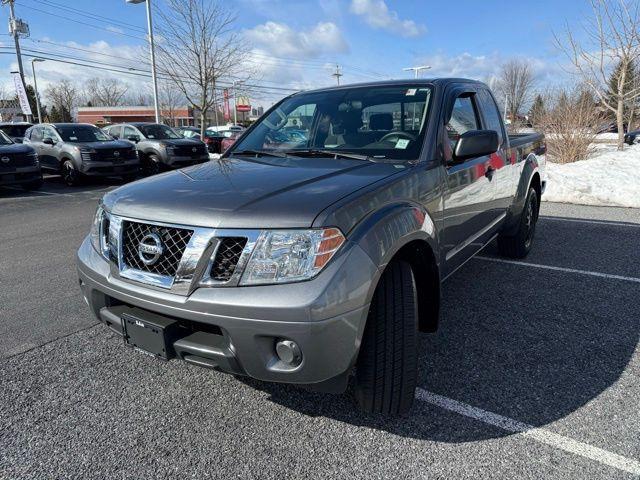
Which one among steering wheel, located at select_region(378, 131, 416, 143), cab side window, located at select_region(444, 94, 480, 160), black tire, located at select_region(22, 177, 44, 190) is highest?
cab side window, located at select_region(444, 94, 480, 160)

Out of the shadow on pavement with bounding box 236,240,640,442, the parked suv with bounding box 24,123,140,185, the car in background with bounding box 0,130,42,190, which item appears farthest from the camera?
the parked suv with bounding box 24,123,140,185

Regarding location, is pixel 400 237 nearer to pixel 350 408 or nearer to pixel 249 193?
pixel 249 193

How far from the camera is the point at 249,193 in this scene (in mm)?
Result: 2166

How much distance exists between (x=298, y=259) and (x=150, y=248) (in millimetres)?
727

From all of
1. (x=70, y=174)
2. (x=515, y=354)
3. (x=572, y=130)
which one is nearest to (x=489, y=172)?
(x=515, y=354)

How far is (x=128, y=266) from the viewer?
223 centimetres

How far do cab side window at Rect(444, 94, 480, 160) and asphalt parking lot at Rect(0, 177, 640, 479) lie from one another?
1351 mm

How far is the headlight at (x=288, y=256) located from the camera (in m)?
1.88

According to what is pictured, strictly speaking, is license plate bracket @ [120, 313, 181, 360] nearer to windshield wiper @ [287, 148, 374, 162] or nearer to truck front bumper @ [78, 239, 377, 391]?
truck front bumper @ [78, 239, 377, 391]

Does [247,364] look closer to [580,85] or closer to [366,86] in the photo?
[366,86]

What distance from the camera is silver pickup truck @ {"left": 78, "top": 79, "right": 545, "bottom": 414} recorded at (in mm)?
1885

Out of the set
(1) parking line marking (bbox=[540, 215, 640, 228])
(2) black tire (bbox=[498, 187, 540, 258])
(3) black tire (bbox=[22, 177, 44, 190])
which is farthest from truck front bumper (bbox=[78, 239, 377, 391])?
(3) black tire (bbox=[22, 177, 44, 190])

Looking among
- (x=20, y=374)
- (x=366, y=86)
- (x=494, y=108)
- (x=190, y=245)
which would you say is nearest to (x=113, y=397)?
(x=20, y=374)

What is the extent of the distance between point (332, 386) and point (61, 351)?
2142 mm
